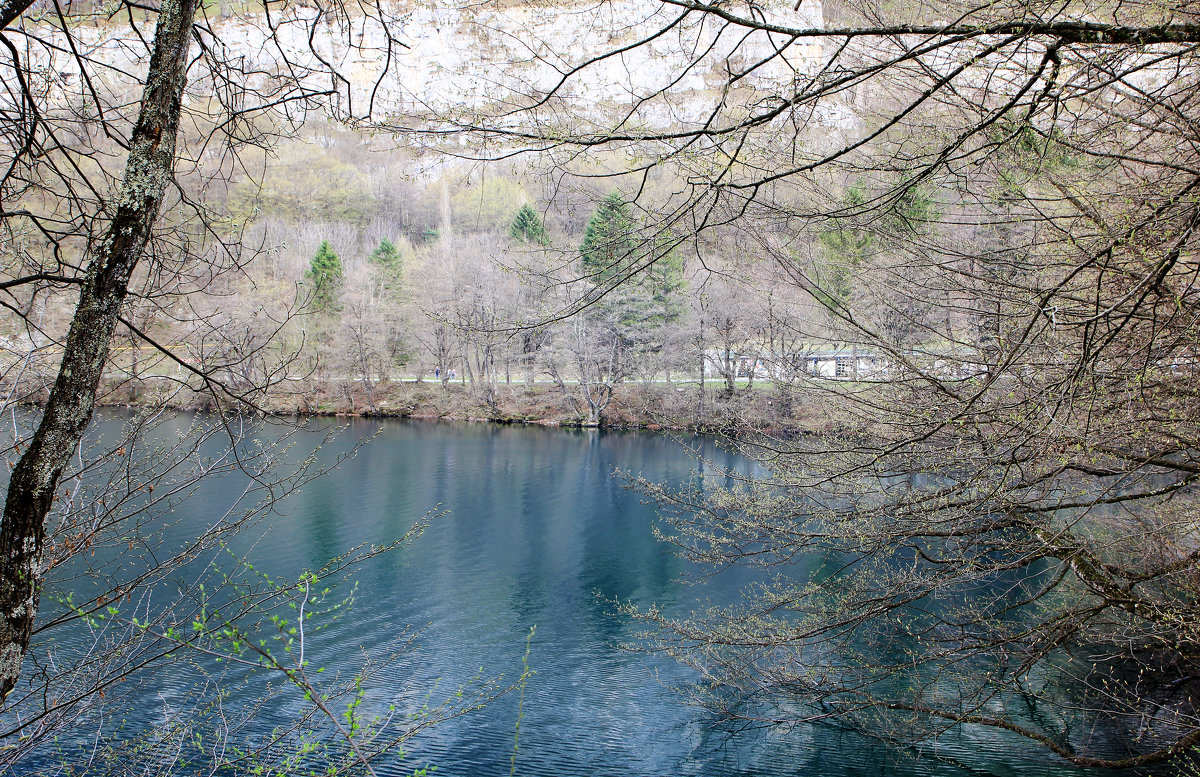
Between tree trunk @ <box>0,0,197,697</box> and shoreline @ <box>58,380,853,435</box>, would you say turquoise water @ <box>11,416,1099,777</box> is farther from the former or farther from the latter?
shoreline @ <box>58,380,853,435</box>

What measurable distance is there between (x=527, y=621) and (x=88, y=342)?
9.05 metres

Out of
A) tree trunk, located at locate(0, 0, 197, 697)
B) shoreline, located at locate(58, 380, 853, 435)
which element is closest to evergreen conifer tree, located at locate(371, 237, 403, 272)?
shoreline, located at locate(58, 380, 853, 435)

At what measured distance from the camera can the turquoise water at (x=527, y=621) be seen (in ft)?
23.7

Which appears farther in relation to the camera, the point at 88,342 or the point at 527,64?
the point at 527,64

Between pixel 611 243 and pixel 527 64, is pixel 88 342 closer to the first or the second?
pixel 527 64

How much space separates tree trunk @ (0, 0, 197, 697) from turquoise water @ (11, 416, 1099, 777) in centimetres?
383

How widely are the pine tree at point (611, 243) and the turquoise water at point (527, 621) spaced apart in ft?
10.0

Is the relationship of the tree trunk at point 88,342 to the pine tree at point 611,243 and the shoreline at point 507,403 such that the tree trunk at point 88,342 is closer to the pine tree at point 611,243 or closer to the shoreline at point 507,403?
the pine tree at point 611,243

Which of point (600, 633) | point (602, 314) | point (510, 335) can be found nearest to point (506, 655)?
point (600, 633)

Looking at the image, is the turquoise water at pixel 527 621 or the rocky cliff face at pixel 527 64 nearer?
the rocky cliff face at pixel 527 64

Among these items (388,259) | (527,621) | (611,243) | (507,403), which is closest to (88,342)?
(611,243)

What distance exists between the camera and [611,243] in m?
3.43

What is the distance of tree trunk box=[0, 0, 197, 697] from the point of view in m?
2.03

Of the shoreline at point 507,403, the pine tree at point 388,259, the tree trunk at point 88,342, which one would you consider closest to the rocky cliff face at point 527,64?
the tree trunk at point 88,342
